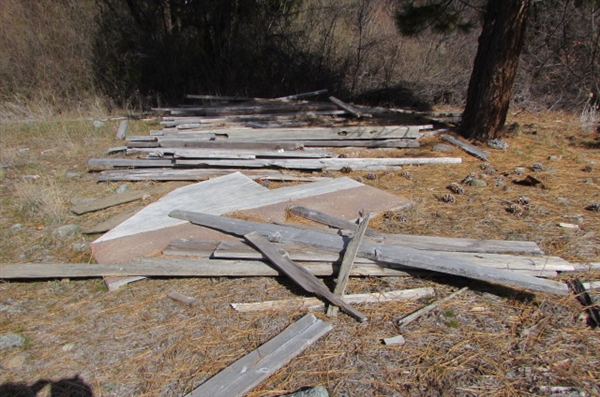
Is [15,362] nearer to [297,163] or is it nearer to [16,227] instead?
[16,227]

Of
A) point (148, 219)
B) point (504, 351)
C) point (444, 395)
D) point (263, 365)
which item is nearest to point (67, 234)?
point (148, 219)

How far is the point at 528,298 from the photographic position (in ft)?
9.12

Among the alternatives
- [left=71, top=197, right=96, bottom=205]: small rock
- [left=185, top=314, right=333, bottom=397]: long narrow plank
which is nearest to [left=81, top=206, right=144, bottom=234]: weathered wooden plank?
[left=71, top=197, right=96, bottom=205]: small rock

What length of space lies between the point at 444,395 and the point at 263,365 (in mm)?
954

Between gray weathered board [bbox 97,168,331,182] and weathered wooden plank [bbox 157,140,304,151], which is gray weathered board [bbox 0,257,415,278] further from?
weathered wooden plank [bbox 157,140,304,151]

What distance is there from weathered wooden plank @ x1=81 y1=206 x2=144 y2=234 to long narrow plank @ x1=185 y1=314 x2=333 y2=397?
7.47ft

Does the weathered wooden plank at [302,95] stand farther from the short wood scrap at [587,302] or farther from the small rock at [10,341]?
the small rock at [10,341]

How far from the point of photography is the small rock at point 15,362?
7.49 ft

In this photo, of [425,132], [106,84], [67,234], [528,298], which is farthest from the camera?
[106,84]

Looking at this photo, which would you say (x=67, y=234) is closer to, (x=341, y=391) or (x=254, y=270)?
(x=254, y=270)

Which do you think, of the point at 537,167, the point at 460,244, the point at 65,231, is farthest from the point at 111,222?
the point at 537,167

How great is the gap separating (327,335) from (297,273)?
1.73ft

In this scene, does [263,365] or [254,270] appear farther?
[254,270]

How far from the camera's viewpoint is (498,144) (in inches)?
256
